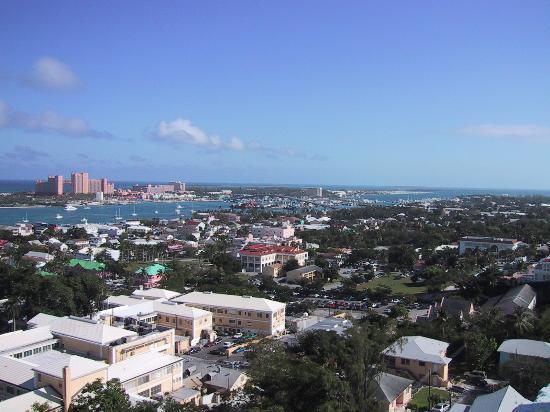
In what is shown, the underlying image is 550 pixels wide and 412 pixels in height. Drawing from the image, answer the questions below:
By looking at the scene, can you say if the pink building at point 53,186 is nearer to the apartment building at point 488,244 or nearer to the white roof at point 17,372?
the apartment building at point 488,244

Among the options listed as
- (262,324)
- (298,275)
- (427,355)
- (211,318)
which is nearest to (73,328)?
(211,318)

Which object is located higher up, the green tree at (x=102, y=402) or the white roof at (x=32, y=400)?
the green tree at (x=102, y=402)

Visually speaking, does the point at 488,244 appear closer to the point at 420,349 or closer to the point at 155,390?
the point at 420,349

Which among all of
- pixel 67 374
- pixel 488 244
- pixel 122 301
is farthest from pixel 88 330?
pixel 488 244

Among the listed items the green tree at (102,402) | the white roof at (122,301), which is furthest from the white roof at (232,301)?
the green tree at (102,402)

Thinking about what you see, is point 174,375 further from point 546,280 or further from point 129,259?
point 129,259

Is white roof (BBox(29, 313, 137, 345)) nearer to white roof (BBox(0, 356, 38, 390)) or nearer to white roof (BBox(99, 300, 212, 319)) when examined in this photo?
white roof (BBox(0, 356, 38, 390))

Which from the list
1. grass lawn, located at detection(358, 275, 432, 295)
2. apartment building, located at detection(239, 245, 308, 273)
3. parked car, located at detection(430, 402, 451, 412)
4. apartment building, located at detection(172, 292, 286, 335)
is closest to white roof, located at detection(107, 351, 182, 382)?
apartment building, located at detection(172, 292, 286, 335)
